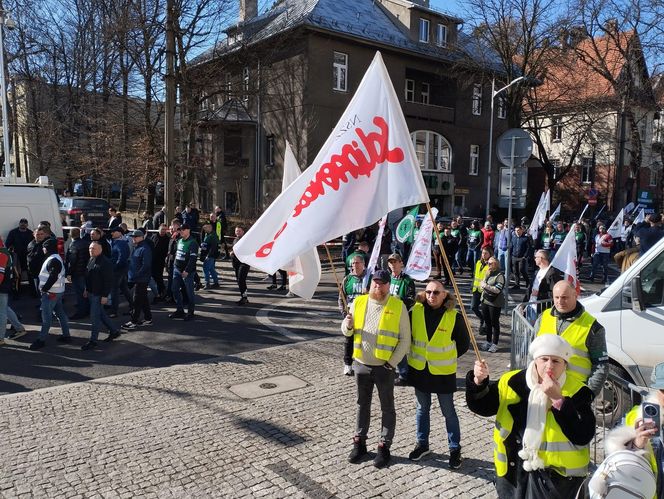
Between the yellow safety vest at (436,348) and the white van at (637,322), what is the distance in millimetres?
1724

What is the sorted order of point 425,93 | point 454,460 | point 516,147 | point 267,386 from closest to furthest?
point 454,460
point 267,386
point 516,147
point 425,93

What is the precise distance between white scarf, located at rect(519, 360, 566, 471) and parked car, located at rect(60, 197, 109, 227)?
73.8 ft

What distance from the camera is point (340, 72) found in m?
29.4

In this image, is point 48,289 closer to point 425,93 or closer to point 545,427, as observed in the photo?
point 545,427

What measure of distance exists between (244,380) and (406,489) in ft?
10.6

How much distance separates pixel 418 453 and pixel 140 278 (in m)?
6.66

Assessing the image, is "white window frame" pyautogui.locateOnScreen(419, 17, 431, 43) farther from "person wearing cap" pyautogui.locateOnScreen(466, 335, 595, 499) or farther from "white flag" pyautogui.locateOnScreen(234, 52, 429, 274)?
"person wearing cap" pyautogui.locateOnScreen(466, 335, 595, 499)

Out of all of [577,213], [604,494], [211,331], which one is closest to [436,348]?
[604,494]

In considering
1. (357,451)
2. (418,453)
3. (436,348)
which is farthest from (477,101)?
(357,451)

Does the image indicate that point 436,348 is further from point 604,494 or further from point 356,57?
point 356,57

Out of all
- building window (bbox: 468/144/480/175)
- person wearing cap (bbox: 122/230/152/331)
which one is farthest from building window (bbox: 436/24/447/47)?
person wearing cap (bbox: 122/230/152/331)

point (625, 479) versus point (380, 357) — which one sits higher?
point (625, 479)

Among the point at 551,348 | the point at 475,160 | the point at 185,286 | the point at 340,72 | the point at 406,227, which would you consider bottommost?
the point at 185,286

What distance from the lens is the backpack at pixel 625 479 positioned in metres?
2.38
